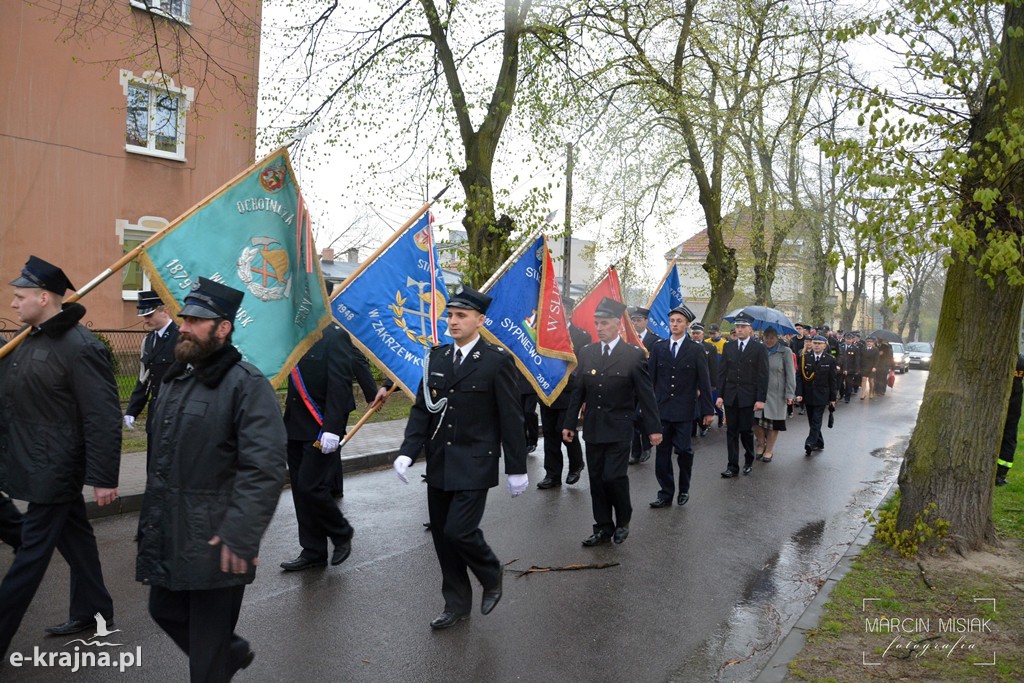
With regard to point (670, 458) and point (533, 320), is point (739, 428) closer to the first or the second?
point (670, 458)

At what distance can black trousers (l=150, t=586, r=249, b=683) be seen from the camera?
345 cm

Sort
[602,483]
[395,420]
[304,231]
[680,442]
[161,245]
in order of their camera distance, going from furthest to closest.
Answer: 1. [395,420]
2. [680,442]
3. [602,483]
4. [304,231]
5. [161,245]

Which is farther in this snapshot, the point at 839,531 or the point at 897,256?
the point at 839,531

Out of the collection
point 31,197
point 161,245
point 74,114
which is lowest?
point 161,245

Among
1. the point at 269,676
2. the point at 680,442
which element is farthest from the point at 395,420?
the point at 269,676

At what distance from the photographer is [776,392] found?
40.1 feet

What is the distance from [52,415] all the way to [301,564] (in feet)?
7.53

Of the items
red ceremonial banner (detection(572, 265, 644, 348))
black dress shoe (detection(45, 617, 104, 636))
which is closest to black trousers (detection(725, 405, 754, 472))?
red ceremonial banner (detection(572, 265, 644, 348))

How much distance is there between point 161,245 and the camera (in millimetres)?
4996

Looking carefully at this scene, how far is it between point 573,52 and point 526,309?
859 cm

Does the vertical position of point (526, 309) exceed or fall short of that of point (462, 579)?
it exceeds it

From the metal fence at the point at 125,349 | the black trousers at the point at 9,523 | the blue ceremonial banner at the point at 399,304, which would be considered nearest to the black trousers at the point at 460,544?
the blue ceremonial banner at the point at 399,304

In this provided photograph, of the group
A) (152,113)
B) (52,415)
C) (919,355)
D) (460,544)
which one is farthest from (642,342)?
(919,355)

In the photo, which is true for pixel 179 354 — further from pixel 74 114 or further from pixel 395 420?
pixel 74 114
